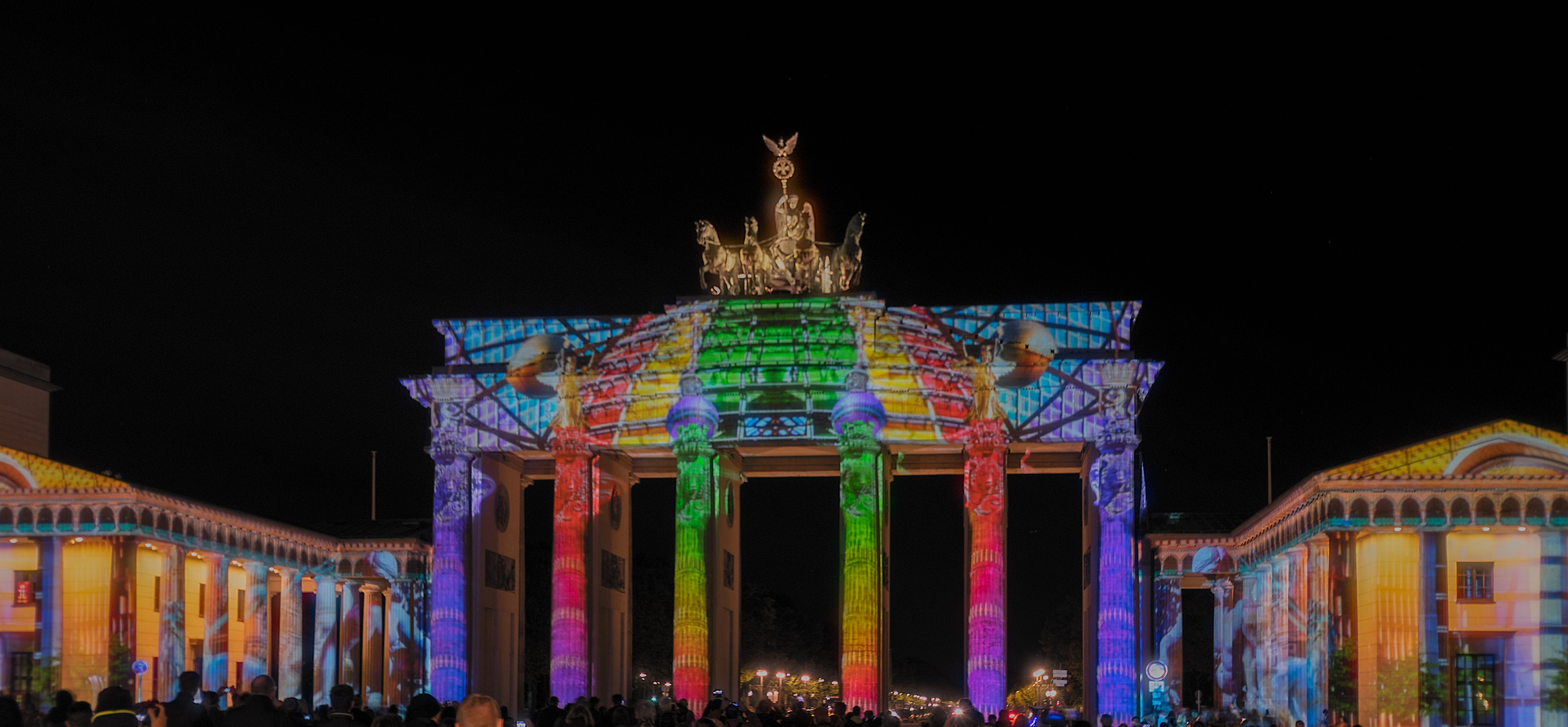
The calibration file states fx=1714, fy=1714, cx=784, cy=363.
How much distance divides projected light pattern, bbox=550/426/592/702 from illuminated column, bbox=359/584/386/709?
10.3 meters

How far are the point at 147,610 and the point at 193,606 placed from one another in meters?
5.91

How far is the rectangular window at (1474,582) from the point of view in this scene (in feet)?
157

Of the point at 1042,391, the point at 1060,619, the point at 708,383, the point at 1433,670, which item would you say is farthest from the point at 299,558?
the point at 1060,619

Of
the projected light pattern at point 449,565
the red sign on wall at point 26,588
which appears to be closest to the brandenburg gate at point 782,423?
the projected light pattern at point 449,565

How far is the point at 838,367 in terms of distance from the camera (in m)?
61.2

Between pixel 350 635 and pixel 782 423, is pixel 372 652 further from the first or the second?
pixel 782 423

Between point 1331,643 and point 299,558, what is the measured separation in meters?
38.0

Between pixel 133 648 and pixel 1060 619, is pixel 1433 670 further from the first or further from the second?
pixel 1060 619

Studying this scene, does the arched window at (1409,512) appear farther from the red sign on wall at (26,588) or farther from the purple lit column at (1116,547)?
the red sign on wall at (26,588)

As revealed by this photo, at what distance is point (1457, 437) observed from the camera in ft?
155

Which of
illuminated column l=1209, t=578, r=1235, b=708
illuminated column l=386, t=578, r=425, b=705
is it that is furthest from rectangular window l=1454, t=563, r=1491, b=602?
illuminated column l=386, t=578, r=425, b=705

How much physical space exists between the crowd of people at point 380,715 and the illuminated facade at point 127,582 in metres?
28.2

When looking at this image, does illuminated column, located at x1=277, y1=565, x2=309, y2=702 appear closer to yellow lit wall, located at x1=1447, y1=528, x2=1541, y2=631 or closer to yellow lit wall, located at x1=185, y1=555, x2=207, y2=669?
yellow lit wall, located at x1=185, y1=555, x2=207, y2=669

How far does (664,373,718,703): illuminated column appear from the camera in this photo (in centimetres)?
6119
